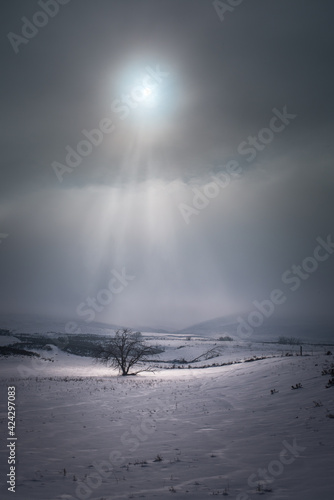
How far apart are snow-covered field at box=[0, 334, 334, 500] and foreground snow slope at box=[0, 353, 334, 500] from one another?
0.03 meters

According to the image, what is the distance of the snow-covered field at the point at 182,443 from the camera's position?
720 cm

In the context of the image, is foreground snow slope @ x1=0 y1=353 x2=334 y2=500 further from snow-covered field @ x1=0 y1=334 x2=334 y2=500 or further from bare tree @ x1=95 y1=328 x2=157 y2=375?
bare tree @ x1=95 y1=328 x2=157 y2=375

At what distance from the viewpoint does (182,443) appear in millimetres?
10875

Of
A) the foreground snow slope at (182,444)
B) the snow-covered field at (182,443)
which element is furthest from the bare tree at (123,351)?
the foreground snow slope at (182,444)

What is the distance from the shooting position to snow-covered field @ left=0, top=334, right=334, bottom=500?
284 inches

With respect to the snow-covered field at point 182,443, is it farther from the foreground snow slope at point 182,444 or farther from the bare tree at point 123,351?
the bare tree at point 123,351

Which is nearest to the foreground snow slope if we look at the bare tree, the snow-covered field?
the snow-covered field

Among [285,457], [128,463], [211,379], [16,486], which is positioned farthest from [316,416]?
[211,379]

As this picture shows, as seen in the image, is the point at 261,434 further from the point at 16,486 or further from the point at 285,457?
the point at 16,486

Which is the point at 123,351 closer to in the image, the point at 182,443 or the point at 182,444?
the point at 182,443

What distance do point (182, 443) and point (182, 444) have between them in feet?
0.41

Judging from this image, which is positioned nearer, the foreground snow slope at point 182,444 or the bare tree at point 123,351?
the foreground snow slope at point 182,444

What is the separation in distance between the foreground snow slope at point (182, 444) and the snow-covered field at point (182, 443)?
0.03 m

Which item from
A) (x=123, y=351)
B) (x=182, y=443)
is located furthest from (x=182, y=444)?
(x=123, y=351)
